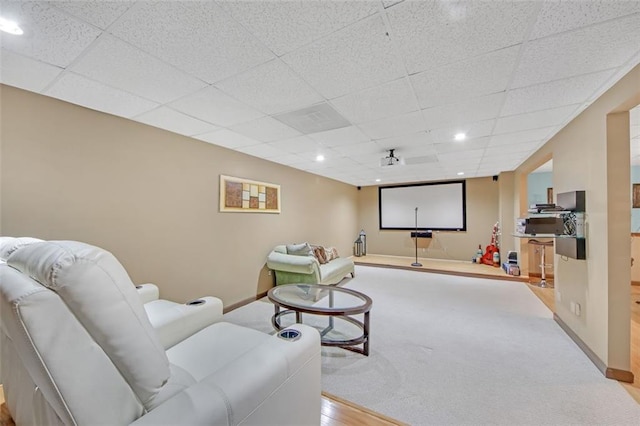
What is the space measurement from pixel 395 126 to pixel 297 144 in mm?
1344

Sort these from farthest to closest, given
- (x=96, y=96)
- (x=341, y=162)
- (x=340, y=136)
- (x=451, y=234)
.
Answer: (x=451, y=234) → (x=341, y=162) → (x=340, y=136) → (x=96, y=96)

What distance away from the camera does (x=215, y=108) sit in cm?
240

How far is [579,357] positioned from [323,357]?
7.88ft

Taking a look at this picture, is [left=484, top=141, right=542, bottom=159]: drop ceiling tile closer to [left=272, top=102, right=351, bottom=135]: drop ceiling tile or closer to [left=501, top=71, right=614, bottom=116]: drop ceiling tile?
[left=501, top=71, right=614, bottom=116]: drop ceiling tile

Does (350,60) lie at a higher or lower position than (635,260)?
higher

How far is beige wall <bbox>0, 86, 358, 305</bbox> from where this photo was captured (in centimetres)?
203

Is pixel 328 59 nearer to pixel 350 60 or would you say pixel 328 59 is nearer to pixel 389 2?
pixel 350 60

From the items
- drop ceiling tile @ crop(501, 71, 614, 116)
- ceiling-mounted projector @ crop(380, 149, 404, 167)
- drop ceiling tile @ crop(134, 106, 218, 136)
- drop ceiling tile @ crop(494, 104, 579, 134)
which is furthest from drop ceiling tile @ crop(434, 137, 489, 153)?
drop ceiling tile @ crop(134, 106, 218, 136)

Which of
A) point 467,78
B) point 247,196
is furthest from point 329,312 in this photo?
point 247,196

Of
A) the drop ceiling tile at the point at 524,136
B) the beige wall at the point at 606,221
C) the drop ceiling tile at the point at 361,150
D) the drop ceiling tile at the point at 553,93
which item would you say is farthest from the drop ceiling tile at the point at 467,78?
the drop ceiling tile at the point at 524,136

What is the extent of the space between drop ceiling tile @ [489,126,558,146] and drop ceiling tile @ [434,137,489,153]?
11cm

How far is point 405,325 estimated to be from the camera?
3.12 metres

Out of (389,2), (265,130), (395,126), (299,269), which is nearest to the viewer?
(389,2)

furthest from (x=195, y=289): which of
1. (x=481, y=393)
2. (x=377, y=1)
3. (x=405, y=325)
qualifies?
(x=377, y=1)
